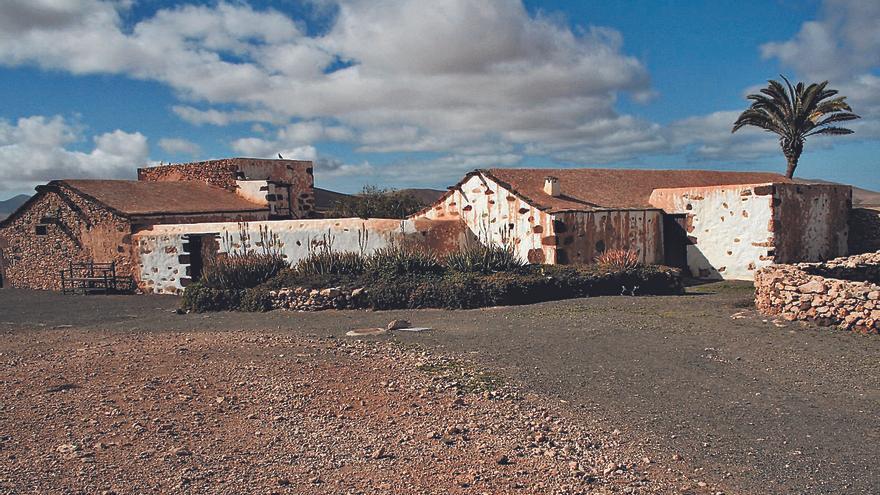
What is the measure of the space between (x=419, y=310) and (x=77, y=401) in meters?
7.34

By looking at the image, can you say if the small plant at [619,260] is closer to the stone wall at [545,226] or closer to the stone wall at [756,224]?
the stone wall at [545,226]

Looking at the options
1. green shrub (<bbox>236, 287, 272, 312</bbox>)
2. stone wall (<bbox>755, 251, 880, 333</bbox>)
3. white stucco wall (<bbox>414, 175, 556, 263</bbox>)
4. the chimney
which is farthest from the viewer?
the chimney

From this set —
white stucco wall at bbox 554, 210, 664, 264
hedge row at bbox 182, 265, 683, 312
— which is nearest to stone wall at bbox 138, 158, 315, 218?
hedge row at bbox 182, 265, 683, 312

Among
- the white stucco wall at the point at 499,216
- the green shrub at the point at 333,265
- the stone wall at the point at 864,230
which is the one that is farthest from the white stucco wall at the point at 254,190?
the stone wall at the point at 864,230

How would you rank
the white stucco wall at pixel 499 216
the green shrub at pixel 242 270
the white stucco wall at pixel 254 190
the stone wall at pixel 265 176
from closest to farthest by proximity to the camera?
the green shrub at pixel 242 270 → the white stucco wall at pixel 499 216 → the white stucco wall at pixel 254 190 → the stone wall at pixel 265 176

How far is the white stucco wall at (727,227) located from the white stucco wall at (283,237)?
6.68m

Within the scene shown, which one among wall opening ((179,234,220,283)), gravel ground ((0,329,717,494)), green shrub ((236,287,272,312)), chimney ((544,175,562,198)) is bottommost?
gravel ground ((0,329,717,494))

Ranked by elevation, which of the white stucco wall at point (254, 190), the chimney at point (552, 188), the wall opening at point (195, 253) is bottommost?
the wall opening at point (195, 253)

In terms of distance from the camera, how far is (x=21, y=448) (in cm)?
570

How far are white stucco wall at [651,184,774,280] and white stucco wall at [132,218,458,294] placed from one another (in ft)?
21.9

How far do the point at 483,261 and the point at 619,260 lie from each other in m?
3.31

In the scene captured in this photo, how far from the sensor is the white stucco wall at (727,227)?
16.6m

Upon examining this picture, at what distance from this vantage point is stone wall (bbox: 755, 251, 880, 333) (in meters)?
9.55

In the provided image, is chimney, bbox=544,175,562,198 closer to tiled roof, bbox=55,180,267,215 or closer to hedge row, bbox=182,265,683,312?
hedge row, bbox=182,265,683,312
